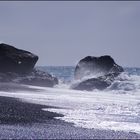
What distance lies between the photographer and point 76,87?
2820 inches

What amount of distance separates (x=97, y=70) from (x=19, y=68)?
17620mm

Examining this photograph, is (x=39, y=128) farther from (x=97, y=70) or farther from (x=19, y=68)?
(x=97, y=70)

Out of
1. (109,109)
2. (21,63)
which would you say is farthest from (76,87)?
(109,109)

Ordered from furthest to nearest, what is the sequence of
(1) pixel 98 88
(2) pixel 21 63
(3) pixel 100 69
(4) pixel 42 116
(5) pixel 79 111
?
(3) pixel 100 69, (2) pixel 21 63, (1) pixel 98 88, (5) pixel 79 111, (4) pixel 42 116

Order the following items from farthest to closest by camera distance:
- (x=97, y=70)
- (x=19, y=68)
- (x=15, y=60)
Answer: (x=97, y=70) → (x=19, y=68) → (x=15, y=60)

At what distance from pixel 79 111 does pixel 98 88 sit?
36582 millimetres

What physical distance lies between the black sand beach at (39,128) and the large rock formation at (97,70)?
4228 cm

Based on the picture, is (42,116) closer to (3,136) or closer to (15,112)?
(15,112)

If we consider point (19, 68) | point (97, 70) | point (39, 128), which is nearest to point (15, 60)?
point (19, 68)

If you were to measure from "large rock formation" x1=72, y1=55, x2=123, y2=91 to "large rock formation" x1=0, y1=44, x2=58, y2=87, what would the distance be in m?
6.43

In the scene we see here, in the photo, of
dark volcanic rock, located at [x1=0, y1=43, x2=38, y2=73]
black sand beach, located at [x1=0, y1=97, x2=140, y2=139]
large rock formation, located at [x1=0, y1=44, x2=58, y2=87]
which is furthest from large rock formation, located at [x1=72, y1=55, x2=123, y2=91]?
black sand beach, located at [x1=0, y1=97, x2=140, y2=139]

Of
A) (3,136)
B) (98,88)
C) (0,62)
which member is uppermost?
(0,62)

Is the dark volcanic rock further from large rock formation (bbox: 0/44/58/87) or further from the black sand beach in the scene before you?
the black sand beach

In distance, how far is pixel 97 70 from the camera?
8381cm
